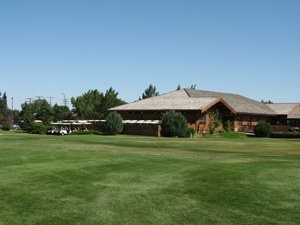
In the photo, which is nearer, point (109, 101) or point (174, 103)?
point (174, 103)

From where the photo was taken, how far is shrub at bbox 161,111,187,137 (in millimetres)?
64025

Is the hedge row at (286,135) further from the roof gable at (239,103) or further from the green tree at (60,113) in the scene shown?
the green tree at (60,113)

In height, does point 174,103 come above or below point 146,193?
above

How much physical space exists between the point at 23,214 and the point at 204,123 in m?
64.8

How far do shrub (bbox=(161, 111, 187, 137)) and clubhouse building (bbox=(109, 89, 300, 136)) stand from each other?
1.66 m

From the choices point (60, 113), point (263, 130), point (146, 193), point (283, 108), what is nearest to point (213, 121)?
point (263, 130)

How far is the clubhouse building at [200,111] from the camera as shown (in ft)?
239

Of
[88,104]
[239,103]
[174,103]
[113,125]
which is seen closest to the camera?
[113,125]

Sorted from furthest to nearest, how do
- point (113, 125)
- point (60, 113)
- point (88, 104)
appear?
point (88, 104) < point (60, 113) < point (113, 125)

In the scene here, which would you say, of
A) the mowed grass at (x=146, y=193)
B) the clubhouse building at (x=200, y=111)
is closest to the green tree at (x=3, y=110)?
the clubhouse building at (x=200, y=111)

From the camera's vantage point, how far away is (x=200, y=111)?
71.9 m

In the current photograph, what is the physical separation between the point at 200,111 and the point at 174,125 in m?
8.48

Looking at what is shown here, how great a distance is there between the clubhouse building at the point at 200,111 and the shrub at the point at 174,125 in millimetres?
1657

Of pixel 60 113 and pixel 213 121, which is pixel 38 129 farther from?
pixel 60 113
